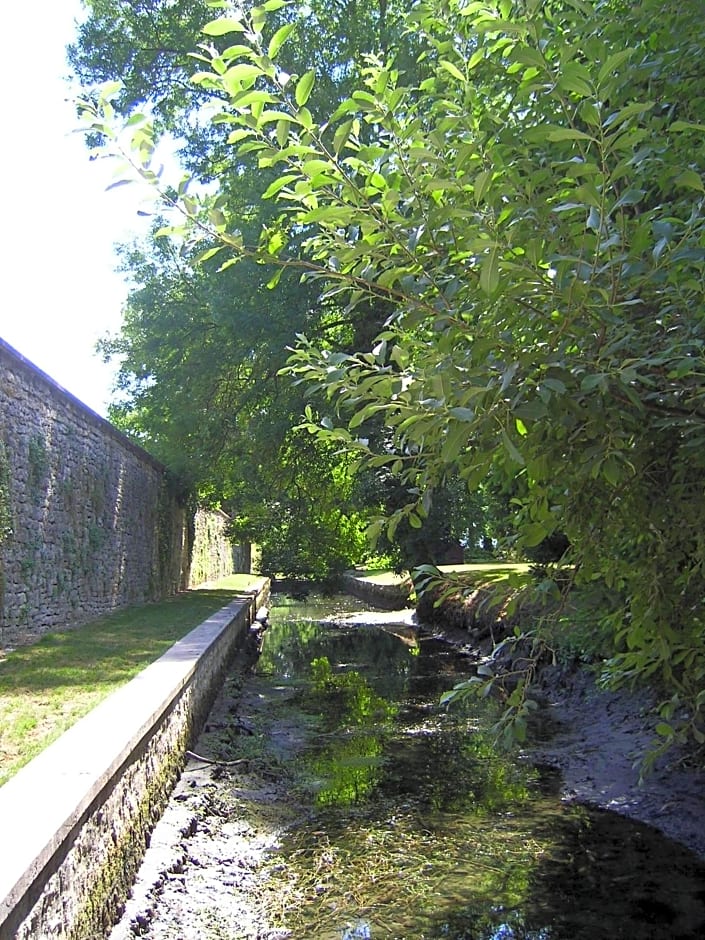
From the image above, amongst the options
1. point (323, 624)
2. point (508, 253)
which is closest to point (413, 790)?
point (508, 253)

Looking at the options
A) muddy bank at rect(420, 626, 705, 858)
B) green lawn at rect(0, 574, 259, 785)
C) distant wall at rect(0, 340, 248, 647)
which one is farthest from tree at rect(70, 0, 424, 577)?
muddy bank at rect(420, 626, 705, 858)

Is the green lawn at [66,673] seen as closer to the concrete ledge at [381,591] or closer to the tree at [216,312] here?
the tree at [216,312]

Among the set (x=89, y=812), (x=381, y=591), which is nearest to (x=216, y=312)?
(x=89, y=812)

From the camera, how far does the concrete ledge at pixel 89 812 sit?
9.45ft

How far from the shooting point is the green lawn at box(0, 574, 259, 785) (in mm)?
4926

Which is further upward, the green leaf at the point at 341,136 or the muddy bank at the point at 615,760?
the green leaf at the point at 341,136

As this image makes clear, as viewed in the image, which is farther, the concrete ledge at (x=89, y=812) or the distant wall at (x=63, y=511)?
the distant wall at (x=63, y=511)

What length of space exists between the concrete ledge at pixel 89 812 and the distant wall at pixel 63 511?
346cm

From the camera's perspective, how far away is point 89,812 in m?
3.67

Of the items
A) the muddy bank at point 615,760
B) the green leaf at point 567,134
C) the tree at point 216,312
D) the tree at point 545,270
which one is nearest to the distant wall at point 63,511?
the tree at point 216,312

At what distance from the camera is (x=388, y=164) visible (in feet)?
7.77

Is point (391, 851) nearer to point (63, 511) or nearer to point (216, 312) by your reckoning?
point (63, 511)

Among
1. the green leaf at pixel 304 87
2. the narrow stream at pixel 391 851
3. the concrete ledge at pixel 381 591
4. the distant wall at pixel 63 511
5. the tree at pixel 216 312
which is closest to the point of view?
the green leaf at pixel 304 87

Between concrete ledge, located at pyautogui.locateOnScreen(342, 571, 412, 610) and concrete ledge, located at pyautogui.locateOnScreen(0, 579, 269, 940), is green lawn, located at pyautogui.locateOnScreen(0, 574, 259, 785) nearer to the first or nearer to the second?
concrete ledge, located at pyautogui.locateOnScreen(0, 579, 269, 940)
